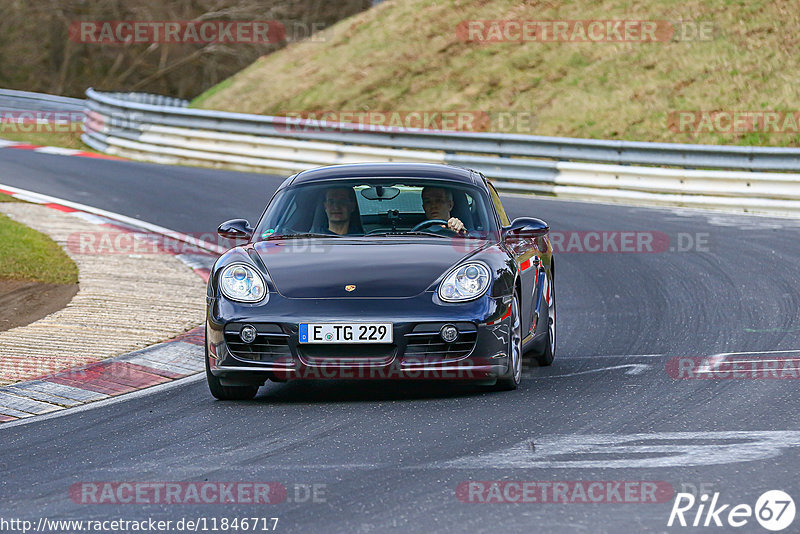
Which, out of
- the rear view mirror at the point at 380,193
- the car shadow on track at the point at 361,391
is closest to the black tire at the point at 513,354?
the car shadow on track at the point at 361,391

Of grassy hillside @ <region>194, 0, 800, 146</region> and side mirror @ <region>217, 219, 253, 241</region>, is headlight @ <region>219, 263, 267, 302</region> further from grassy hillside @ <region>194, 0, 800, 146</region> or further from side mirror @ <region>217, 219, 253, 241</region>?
grassy hillside @ <region>194, 0, 800, 146</region>

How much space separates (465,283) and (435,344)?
42 cm

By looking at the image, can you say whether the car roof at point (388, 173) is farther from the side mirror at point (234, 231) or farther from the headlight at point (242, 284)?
A: the headlight at point (242, 284)

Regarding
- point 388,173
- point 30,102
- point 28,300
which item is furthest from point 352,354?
point 30,102

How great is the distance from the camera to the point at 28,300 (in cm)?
1116

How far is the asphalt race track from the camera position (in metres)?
5.06

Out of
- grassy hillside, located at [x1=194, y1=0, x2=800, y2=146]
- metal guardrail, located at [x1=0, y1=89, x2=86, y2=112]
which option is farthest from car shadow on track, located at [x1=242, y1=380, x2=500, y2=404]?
metal guardrail, located at [x1=0, y1=89, x2=86, y2=112]

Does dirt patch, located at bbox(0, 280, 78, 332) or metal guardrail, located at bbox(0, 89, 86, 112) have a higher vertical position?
metal guardrail, located at bbox(0, 89, 86, 112)

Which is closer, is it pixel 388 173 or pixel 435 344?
pixel 435 344

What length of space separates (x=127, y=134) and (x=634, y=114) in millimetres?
9973

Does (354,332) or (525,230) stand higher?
(525,230)

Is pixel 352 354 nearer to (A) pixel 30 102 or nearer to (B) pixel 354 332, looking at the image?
(B) pixel 354 332

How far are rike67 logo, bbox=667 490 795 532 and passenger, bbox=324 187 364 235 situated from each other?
372 cm

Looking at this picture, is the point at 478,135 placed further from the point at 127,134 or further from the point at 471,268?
the point at 471,268
